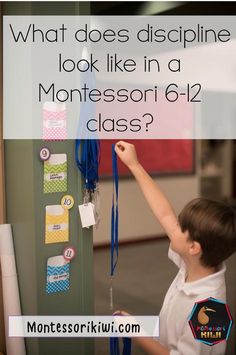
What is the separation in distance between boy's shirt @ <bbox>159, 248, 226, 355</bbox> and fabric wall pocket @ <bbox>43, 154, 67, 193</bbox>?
0.69 m

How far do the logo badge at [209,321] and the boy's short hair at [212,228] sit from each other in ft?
0.44

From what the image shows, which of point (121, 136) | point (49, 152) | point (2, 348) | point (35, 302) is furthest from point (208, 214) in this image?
point (2, 348)

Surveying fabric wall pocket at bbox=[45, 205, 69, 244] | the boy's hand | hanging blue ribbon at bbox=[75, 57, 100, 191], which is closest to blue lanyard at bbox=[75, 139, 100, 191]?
hanging blue ribbon at bbox=[75, 57, 100, 191]

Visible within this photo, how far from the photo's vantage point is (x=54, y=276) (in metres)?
1.94

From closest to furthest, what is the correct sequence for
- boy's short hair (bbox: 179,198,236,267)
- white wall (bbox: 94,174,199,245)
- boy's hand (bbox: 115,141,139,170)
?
boy's short hair (bbox: 179,198,236,267) < boy's hand (bbox: 115,141,139,170) < white wall (bbox: 94,174,199,245)

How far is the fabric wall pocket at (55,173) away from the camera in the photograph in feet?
6.20

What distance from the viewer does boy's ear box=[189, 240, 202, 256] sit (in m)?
1.43

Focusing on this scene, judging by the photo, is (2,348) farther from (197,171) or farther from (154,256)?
(197,171)

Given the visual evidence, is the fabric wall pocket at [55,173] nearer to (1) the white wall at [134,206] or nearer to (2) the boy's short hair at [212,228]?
(2) the boy's short hair at [212,228]

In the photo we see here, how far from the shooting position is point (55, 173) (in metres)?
1.91

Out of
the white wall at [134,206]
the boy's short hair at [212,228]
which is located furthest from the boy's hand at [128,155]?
the white wall at [134,206]

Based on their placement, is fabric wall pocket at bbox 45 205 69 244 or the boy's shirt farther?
fabric wall pocket at bbox 45 205 69 244

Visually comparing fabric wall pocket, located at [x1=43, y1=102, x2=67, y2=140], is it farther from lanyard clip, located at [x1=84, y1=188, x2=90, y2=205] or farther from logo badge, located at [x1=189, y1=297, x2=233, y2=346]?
logo badge, located at [x1=189, y1=297, x2=233, y2=346]

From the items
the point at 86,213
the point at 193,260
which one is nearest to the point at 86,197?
the point at 86,213
